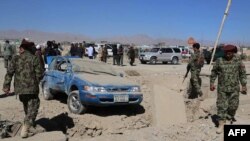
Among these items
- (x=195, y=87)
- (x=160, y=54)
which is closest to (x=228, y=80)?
(x=195, y=87)

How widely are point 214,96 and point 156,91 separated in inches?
98.4

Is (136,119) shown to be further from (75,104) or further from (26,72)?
(26,72)

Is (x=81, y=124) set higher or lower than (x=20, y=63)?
lower

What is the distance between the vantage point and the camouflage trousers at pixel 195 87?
36.9 ft

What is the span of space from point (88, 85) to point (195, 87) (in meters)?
3.71

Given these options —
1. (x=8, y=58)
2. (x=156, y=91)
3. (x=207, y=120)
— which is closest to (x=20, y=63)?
(x=207, y=120)

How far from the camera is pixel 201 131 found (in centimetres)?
805

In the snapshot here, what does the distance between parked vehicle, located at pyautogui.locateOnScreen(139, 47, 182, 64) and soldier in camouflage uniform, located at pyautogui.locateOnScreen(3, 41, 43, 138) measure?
28.1m

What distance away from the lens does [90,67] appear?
10906mm

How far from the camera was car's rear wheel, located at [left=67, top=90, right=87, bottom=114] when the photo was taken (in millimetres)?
9625

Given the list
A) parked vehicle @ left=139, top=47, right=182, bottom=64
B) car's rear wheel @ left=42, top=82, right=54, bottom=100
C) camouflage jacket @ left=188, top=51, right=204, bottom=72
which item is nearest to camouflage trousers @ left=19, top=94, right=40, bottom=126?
car's rear wheel @ left=42, top=82, right=54, bottom=100

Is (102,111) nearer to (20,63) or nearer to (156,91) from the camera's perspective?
(156,91)

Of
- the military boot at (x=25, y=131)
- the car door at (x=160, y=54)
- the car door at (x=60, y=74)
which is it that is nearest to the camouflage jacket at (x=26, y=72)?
the military boot at (x=25, y=131)

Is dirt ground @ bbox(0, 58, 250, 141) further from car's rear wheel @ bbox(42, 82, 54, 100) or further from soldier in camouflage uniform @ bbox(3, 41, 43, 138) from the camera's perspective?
soldier in camouflage uniform @ bbox(3, 41, 43, 138)
